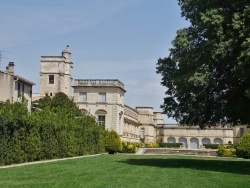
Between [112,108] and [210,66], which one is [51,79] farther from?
[210,66]

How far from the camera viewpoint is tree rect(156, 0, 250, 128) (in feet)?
59.7

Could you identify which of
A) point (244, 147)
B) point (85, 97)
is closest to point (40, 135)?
point (244, 147)

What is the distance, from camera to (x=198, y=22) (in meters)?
20.1

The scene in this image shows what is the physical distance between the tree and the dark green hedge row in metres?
7.92

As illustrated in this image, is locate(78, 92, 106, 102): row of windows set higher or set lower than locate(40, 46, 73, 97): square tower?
lower

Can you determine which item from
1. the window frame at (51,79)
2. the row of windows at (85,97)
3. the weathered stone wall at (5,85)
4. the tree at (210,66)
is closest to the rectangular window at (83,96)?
the row of windows at (85,97)

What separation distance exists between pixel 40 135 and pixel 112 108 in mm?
39902

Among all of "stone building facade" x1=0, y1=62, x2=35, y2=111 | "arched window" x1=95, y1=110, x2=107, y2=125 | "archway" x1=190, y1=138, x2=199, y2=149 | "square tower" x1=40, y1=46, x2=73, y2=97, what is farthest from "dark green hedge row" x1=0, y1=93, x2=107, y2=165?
"archway" x1=190, y1=138, x2=199, y2=149

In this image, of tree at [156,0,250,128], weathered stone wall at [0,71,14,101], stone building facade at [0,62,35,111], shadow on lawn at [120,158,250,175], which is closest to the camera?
tree at [156,0,250,128]

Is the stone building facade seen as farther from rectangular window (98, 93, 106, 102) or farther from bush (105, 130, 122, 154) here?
rectangular window (98, 93, 106, 102)

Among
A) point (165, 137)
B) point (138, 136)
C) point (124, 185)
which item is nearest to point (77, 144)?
point (124, 185)

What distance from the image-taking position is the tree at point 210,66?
1819cm

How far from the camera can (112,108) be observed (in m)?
65.9

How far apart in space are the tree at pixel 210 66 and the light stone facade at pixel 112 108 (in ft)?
145
